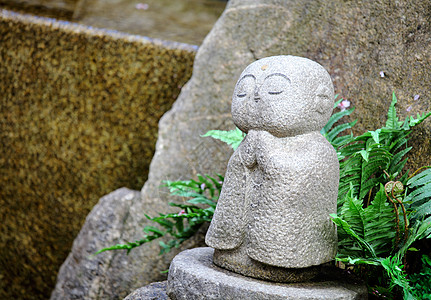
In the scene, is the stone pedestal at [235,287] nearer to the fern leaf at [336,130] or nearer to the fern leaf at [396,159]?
the fern leaf at [396,159]

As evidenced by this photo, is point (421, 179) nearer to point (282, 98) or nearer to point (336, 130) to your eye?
point (336, 130)

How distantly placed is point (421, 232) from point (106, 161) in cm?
276

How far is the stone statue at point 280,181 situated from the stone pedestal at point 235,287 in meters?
0.07

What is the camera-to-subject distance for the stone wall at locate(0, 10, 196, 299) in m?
4.24

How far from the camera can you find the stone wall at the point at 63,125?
13.9ft

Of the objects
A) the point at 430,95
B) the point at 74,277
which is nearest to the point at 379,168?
the point at 430,95

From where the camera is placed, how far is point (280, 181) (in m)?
2.18

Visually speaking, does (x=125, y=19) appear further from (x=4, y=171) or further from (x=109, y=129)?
(x=4, y=171)

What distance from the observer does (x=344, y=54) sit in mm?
3131

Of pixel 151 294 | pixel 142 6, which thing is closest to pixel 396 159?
pixel 151 294

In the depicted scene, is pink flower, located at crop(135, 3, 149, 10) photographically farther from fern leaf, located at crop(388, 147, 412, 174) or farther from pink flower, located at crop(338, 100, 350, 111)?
fern leaf, located at crop(388, 147, 412, 174)

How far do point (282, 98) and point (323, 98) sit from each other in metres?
0.21

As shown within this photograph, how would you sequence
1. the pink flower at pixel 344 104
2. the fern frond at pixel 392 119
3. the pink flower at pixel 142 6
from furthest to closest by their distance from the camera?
the pink flower at pixel 142 6 < the pink flower at pixel 344 104 < the fern frond at pixel 392 119

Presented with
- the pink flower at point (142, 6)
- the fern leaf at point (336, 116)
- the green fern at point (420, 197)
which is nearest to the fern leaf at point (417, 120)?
the green fern at point (420, 197)
